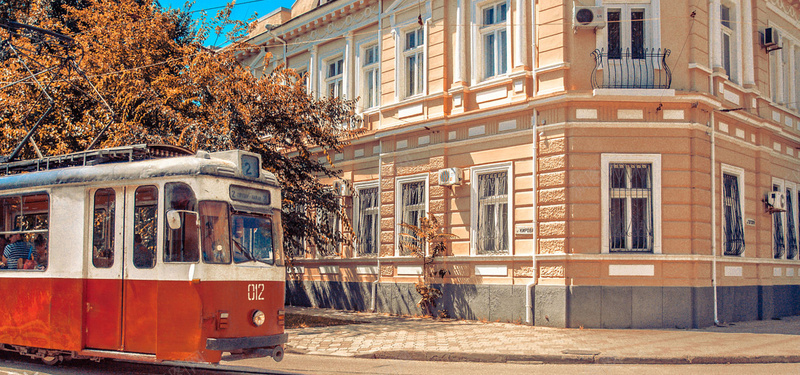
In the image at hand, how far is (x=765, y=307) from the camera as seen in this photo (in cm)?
1845

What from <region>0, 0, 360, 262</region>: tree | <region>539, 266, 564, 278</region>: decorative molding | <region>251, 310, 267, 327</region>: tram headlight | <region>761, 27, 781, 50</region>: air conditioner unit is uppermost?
<region>761, 27, 781, 50</region>: air conditioner unit

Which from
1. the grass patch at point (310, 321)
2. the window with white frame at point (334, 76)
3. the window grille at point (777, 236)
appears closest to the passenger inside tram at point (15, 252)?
the grass patch at point (310, 321)

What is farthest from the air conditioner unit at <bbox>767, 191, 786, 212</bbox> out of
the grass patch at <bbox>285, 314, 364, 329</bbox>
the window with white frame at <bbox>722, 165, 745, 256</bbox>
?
the grass patch at <bbox>285, 314, 364, 329</bbox>

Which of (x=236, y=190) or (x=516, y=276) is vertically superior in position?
(x=236, y=190)

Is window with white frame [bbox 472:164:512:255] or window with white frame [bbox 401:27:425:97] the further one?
window with white frame [bbox 401:27:425:97]

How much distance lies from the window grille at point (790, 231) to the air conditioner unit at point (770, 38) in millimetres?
4343

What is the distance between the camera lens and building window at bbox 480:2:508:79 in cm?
1820

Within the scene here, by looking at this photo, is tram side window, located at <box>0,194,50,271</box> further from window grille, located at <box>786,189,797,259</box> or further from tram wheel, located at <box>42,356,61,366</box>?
window grille, located at <box>786,189,797,259</box>

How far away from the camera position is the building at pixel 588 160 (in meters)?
16.0

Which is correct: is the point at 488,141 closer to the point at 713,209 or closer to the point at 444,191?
the point at 444,191

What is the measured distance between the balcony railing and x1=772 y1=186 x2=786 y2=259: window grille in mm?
6234

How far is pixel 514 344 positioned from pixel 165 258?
676cm

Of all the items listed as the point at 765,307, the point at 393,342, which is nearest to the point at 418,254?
the point at 393,342

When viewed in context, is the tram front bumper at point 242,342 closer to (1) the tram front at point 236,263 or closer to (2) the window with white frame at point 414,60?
(1) the tram front at point 236,263
